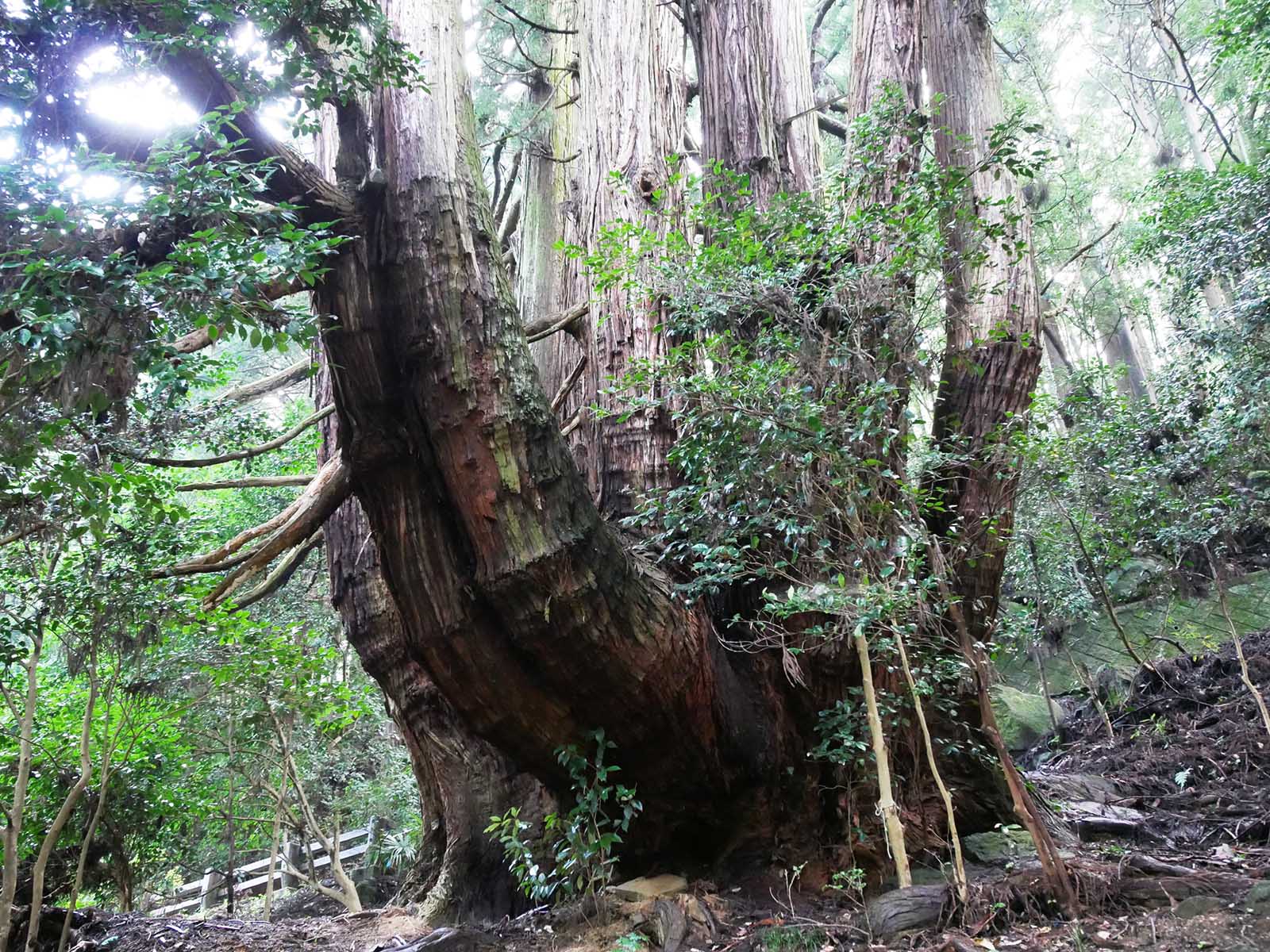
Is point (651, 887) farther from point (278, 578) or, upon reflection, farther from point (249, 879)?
point (249, 879)

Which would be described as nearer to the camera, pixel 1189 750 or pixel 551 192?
pixel 1189 750

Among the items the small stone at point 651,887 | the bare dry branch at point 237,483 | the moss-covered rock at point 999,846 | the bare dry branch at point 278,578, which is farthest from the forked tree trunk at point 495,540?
the bare dry branch at point 278,578

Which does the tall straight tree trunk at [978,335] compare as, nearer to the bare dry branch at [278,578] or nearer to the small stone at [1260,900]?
the small stone at [1260,900]

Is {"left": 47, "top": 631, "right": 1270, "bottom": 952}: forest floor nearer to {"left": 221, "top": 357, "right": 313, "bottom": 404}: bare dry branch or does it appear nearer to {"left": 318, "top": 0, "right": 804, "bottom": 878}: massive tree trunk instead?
{"left": 318, "top": 0, "right": 804, "bottom": 878}: massive tree trunk

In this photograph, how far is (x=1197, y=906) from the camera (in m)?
3.01

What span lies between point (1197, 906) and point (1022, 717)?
600 cm

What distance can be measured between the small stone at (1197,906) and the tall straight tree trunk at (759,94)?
12.8ft

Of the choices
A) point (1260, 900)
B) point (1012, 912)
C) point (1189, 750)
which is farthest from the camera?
point (1189, 750)

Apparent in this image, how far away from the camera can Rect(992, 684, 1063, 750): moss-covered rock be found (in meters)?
8.27

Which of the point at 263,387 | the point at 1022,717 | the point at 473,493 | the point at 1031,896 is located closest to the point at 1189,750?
the point at 1022,717

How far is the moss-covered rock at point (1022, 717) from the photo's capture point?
27.1 feet

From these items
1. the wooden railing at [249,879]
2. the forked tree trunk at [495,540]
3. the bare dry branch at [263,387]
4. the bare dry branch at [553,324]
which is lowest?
the wooden railing at [249,879]

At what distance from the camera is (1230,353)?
659 centimetres

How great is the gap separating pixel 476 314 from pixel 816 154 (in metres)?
3.22
